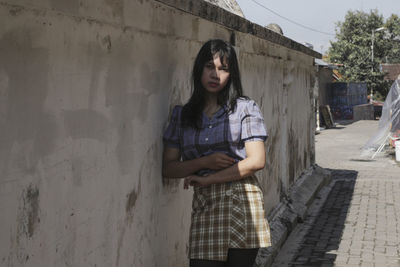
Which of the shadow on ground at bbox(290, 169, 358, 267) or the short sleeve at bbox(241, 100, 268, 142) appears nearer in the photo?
the short sleeve at bbox(241, 100, 268, 142)

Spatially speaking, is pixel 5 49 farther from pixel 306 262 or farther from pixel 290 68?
pixel 290 68

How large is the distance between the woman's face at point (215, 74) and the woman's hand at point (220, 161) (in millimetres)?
351

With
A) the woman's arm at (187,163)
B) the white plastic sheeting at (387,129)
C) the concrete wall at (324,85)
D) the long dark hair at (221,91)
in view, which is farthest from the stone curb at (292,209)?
the concrete wall at (324,85)

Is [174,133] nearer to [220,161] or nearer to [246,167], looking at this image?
[220,161]

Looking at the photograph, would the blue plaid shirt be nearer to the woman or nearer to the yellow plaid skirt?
the woman

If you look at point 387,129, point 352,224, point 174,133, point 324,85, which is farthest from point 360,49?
point 174,133

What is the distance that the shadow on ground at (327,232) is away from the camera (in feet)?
22.0

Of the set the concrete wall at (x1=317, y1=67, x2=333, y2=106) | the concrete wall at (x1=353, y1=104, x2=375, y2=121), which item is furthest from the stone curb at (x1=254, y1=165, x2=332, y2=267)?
the concrete wall at (x1=353, y1=104, x2=375, y2=121)

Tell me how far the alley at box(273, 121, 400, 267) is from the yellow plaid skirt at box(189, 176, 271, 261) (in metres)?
3.17

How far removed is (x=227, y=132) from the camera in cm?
351

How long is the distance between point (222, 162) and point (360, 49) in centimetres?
4553

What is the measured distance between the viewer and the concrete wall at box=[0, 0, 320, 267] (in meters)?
2.51

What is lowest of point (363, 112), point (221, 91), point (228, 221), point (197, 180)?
point (363, 112)

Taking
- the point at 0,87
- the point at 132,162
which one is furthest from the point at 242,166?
the point at 0,87
